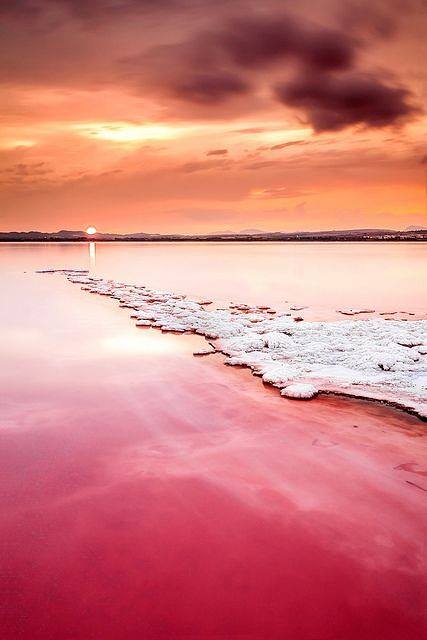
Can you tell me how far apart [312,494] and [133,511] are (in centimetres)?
124

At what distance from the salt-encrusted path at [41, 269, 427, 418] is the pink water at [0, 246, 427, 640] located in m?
0.43

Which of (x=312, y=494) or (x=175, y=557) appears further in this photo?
(x=312, y=494)

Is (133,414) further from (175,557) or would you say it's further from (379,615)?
(379,615)

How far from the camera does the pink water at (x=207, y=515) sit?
7.64 ft

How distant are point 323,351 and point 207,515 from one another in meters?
4.32

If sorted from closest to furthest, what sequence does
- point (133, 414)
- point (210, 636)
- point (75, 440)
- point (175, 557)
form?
1. point (210, 636)
2. point (175, 557)
3. point (75, 440)
4. point (133, 414)

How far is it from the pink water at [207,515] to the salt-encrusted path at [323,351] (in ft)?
1.41

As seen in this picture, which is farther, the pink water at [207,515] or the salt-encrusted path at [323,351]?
the salt-encrusted path at [323,351]

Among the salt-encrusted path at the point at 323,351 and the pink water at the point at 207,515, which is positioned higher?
the salt-encrusted path at the point at 323,351

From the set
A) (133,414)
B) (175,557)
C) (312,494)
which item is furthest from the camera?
(133,414)

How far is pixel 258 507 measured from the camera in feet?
10.5

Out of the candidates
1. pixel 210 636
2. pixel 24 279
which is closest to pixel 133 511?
pixel 210 636

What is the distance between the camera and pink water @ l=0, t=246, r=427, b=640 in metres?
2.33

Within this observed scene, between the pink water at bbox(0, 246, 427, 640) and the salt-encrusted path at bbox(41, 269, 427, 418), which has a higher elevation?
the salt-encrusted path at bbox(41, 269, 427, 418)
